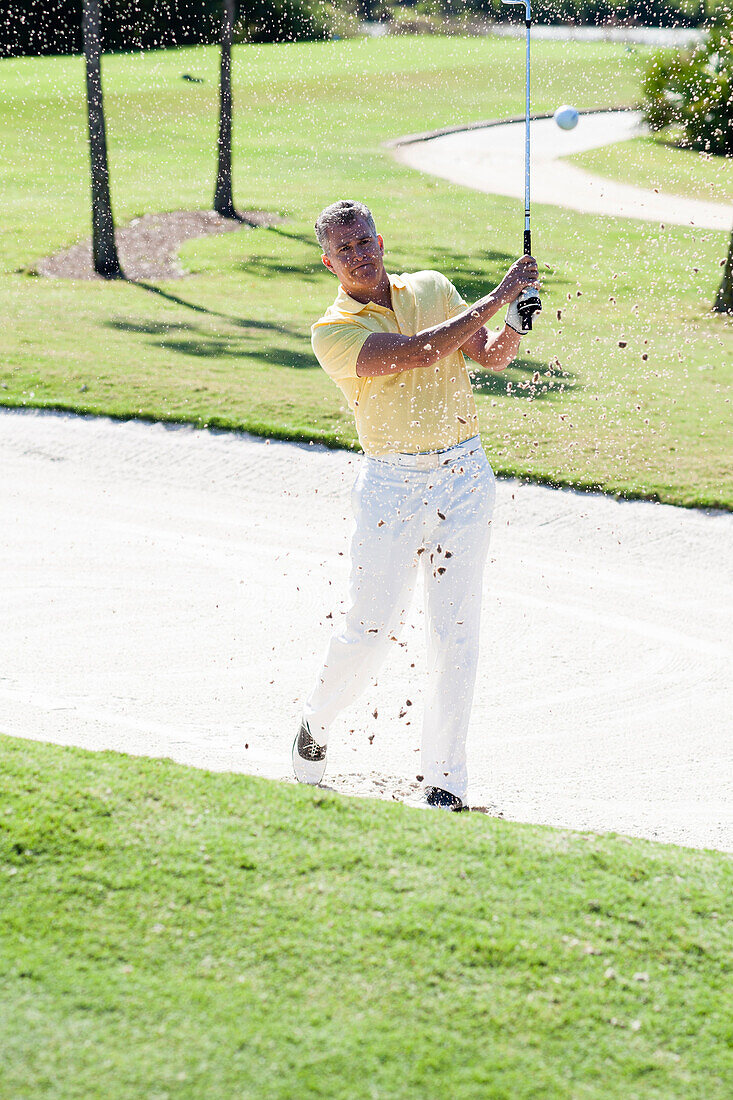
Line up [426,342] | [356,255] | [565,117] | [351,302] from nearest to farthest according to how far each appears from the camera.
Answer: [426,342], [356,255], [351,302], [565,117]

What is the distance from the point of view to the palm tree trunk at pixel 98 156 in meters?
14.1

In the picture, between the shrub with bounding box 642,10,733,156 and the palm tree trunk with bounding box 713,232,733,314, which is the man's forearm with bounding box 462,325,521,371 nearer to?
the palm tree trunk with bounding box 713,232,733,314

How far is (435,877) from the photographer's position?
3289 millimetres

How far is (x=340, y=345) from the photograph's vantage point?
377cm

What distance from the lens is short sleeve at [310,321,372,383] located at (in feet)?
12.3

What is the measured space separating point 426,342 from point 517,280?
365 mm

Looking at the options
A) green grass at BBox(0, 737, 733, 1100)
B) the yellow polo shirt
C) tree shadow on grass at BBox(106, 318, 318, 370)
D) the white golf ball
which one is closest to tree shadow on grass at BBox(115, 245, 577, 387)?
tree shadow on grass at BBox(106, 318, 318, 370)

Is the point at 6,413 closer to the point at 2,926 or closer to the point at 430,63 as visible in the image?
the point at 2,926

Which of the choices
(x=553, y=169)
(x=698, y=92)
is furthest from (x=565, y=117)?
(x=553, y=169)

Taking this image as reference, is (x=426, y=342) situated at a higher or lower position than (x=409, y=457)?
higher

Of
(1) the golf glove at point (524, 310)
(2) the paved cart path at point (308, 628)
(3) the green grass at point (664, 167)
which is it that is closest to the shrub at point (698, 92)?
(3) the green grass at point (664, 167)

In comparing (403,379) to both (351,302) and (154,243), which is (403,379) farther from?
(154,243)

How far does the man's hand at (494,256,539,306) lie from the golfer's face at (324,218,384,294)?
40cm

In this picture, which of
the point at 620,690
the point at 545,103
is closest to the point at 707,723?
the point at 620,690
